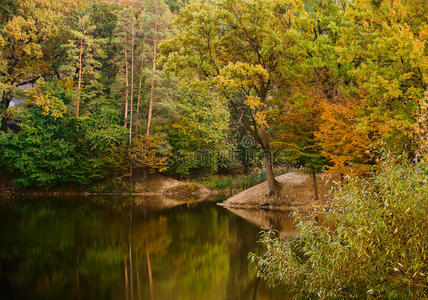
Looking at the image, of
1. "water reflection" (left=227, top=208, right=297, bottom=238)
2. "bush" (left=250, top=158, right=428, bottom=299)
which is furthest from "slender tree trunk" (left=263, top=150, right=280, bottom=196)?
"bush" (left=250, top=158, right=428, bottom=299)

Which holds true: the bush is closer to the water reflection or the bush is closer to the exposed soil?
the water reflection

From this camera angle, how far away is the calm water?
6.56 meters

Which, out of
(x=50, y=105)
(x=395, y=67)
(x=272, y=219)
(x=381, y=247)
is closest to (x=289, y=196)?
(x=272, y=219)

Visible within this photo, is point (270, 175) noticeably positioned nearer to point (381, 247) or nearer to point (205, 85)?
point (205, 85)

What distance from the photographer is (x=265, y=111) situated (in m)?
17.0

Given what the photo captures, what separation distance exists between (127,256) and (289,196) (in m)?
11.1

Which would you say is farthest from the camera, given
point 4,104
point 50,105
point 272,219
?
point 4,104

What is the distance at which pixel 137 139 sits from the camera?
81.3ft

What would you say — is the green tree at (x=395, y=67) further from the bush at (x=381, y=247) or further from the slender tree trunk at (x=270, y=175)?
the bush at (x=381, y=247)

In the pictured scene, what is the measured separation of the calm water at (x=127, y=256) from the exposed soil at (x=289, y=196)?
3156mm

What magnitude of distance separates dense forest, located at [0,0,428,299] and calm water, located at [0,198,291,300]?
3.67ft

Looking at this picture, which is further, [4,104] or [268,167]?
[4,104]

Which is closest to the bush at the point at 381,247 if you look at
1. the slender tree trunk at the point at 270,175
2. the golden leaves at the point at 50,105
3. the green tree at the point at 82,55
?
the slender tree trunk at the point at 270,175

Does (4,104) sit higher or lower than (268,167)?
higher
